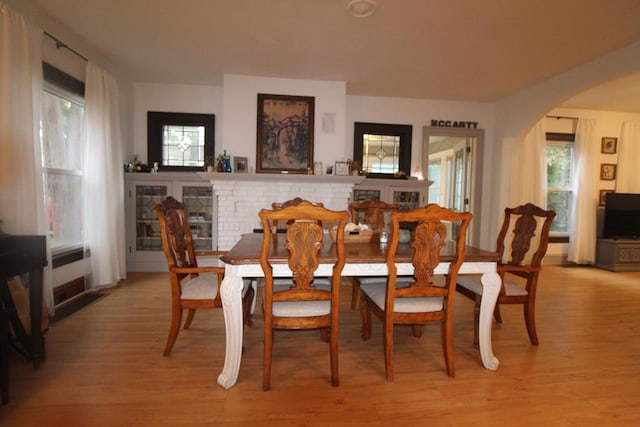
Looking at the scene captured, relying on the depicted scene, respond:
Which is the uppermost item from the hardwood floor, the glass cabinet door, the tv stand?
the glass cabinet door

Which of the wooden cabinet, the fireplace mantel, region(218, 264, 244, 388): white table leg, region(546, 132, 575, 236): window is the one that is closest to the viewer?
region(218, 264, 244, 388): white table leg

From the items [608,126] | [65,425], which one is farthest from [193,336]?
[608,126]

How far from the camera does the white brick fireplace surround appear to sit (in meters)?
4.00

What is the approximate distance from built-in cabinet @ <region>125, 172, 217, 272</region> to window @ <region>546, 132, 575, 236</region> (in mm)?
5633

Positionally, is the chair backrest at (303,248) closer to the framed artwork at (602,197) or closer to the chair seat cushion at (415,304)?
the chair seat cushion at (415,304)

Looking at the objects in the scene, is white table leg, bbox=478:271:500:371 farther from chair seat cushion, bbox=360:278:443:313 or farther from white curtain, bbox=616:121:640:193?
white curtain, bbox=616:121:640:193

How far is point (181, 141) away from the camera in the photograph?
4496 mm

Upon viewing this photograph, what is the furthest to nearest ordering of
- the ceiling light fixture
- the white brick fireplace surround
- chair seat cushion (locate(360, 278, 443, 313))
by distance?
the white brick fireplace surround < the ceiling light fixture < chair seat cushion (locate(360, 278, 443, 313))

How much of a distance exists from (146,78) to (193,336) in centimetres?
362

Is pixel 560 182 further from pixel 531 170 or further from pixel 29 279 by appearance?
pixel 29 279

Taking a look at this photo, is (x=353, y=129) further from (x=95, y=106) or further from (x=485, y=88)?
(x=95, y=106)

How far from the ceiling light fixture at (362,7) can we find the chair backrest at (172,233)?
2.02 metres

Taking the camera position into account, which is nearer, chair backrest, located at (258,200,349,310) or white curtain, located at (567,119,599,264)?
chair backrest, located at (258,200,349,310)

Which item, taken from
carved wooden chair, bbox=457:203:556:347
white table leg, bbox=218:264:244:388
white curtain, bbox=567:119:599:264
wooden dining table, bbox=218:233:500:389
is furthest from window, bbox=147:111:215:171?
white curtain, bbox=567:119:599:264
